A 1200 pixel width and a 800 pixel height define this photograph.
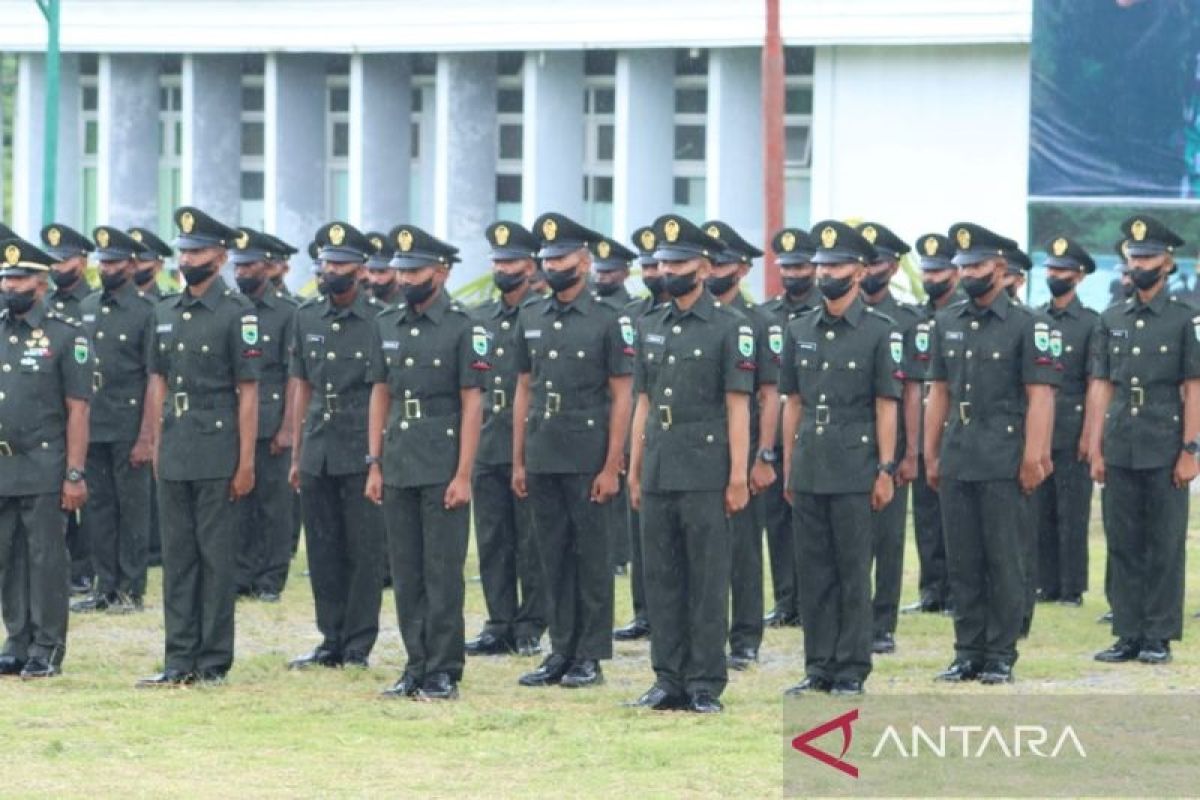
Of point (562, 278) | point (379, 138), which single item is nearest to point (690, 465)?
point (562, 278)

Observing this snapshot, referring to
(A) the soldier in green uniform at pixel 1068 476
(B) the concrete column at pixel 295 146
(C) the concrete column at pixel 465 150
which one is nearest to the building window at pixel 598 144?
(C) the concrete column at pixel 465 150

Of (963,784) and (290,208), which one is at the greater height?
(290,208)

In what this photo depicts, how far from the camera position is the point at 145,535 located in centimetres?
1599

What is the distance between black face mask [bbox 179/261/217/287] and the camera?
42.3 ft

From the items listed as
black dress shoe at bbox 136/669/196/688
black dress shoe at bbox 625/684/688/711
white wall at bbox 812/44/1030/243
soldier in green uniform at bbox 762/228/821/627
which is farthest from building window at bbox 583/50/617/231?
black dress shoe at bbox 625/684/688/711

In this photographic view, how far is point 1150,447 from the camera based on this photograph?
45.8 ft

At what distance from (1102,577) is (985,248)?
5609mm

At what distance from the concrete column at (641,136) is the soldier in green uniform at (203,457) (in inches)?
897

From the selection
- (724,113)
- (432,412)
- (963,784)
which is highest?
(724,113)

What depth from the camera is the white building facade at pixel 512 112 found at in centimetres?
3347

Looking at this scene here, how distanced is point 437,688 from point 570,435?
4.89 ft

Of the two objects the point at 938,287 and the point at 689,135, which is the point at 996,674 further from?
the point at 689,135

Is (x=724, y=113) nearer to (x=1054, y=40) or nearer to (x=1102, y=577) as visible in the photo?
(x=1054, y=40)

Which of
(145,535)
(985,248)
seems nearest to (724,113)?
(145,535)
